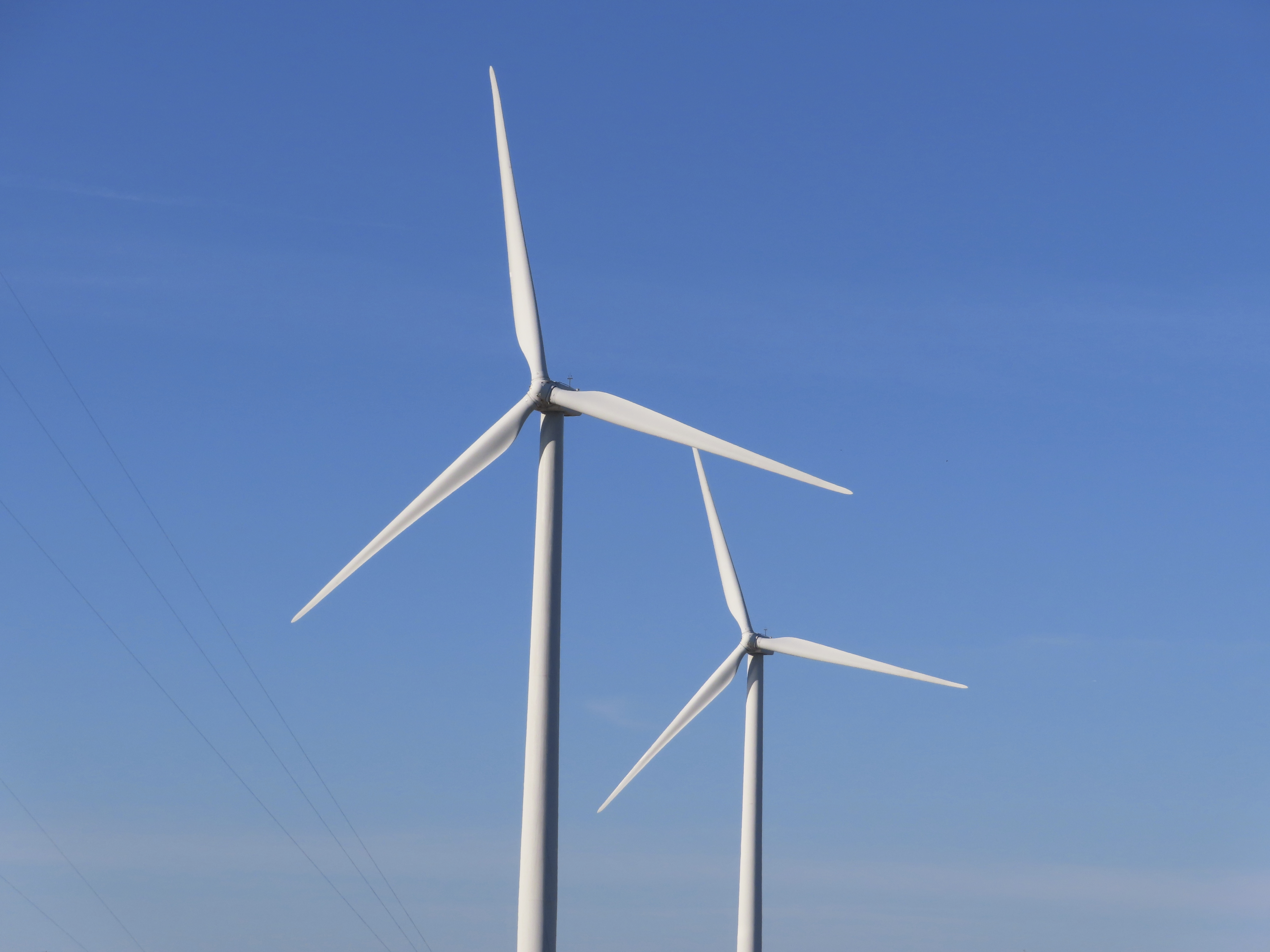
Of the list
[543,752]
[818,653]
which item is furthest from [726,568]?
[543,752]

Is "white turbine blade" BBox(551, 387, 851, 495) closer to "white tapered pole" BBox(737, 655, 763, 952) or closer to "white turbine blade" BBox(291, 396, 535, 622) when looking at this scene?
"white turbine blade" BBox(291, 396, 535, 622)

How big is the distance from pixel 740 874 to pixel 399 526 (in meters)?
25.1

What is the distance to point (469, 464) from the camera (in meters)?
41.0

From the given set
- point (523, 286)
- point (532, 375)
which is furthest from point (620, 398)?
point (523, 286)

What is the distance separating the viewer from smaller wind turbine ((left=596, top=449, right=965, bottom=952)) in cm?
5647

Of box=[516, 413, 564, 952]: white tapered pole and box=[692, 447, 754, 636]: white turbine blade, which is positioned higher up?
box=[692, 447, 754, 636]: white turbine blade

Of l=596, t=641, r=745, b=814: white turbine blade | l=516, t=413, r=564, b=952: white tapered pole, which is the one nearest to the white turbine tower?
l=516, t=413, r=564, b=952: white tapered pole

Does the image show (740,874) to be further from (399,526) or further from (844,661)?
(399,526)

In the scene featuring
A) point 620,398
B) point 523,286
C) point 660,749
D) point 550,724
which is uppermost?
point 523,286

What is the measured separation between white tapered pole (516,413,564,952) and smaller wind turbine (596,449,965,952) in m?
18.1

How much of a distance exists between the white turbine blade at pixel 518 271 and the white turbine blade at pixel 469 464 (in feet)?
5.18

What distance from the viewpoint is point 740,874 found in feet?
191

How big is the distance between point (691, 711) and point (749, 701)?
552 cm

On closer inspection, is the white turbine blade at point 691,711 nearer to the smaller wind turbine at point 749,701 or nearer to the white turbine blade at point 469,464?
the smaller wind turbine at point 749,701
